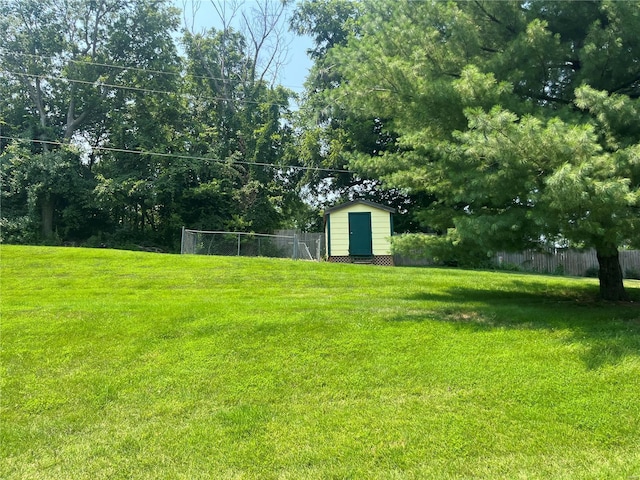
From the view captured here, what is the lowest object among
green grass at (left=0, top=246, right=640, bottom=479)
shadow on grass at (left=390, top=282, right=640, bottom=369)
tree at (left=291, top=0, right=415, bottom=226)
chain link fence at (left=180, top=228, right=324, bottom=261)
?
green grass at (left=0, top=246, right=640, bottom=479)

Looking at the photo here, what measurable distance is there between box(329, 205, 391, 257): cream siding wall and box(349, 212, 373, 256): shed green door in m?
0.16

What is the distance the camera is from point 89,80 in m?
24.2

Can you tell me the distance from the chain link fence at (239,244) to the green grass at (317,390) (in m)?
8.86

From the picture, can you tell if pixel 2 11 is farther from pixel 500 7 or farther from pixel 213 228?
pixel 500 7

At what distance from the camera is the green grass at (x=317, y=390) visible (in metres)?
2.92

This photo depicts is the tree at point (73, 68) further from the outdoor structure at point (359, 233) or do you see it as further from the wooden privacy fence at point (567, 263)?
the wooden privacy fence at point (567, 263)

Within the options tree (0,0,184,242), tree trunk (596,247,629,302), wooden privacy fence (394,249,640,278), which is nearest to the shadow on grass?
tree trunk (596,247,629,302)

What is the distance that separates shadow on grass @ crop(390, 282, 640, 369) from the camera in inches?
179

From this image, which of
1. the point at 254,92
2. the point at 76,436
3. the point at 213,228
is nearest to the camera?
the point at 76,436

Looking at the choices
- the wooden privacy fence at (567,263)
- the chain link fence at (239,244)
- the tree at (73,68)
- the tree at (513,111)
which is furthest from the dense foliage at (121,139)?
the tree at (513,111)

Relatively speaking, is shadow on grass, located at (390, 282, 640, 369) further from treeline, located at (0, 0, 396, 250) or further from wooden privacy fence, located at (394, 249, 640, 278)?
treeline, located at (0, 0, 396, 250)

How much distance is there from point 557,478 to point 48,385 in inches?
161

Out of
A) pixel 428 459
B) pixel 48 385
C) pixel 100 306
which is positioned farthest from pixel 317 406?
pixel 100 306

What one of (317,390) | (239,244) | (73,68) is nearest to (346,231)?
(239,244)
